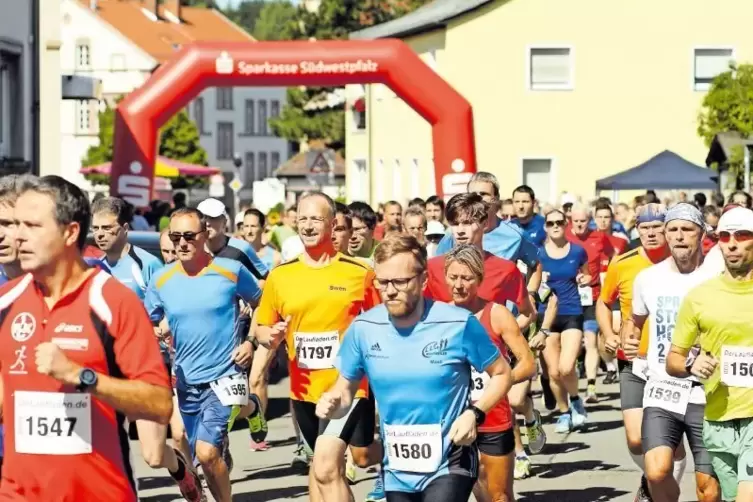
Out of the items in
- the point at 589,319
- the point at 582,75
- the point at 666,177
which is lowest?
the point at 589,319

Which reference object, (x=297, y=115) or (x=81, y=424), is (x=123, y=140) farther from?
(x=297, y=115)

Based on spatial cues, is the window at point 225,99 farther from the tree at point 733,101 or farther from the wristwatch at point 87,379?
the wristwatch at point 87,379

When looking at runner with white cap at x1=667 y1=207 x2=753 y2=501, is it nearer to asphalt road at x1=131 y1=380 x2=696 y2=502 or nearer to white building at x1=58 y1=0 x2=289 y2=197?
asphalt road at x1=131 y1=380 x2=696 y2=502

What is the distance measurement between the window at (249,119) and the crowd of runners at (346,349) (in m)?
109

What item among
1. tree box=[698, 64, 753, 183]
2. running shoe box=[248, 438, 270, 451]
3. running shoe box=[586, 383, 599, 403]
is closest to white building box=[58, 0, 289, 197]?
tree box=[698, 64, 753, 183]

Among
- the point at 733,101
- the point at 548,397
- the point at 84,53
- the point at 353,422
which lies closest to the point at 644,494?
Answer: the point at 353,422

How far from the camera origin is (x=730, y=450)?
8.41 metres

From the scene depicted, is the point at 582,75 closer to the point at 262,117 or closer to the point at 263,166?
the point at 262,117

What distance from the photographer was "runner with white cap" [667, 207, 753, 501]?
27.3 feet

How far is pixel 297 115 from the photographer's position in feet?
258

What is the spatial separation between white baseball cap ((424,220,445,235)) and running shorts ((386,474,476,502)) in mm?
9202

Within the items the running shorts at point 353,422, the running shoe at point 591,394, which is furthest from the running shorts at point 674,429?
the running shoe at point 591,394

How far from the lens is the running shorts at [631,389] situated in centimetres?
1023

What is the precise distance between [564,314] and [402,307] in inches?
367
